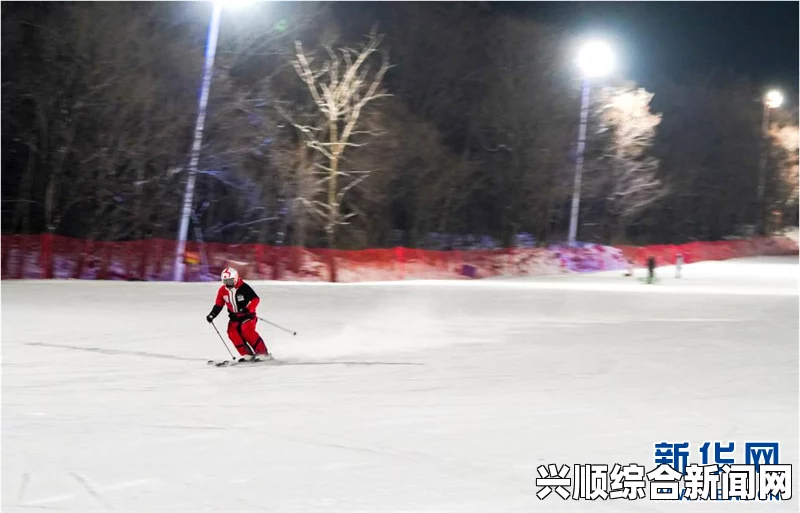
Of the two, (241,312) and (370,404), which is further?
(241,312)

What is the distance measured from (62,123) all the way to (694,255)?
34.3m

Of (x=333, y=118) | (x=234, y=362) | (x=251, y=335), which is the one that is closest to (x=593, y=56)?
(x=333, y=118)

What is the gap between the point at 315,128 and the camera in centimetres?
3909

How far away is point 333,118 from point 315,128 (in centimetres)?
101

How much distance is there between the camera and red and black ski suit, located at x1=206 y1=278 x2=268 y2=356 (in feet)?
40.9

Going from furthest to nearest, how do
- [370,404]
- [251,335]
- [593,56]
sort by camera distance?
[593,56] < [251,335] < [370,404]

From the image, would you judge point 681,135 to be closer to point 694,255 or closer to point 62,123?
point 694,255

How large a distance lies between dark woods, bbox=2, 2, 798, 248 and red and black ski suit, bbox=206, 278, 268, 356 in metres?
23.1

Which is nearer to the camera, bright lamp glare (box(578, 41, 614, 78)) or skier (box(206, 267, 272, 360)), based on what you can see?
skier (box(206, 267, 272, 360))

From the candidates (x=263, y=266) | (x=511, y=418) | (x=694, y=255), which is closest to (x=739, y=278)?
(x=694, y=255)

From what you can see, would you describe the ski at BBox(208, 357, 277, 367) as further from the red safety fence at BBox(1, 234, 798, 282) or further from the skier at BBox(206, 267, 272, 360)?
the red safety fence at BBox(1, 234, 798, 282)

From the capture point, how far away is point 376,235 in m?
47.0

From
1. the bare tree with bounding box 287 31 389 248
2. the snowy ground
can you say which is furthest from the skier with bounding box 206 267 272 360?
the bare tree with bounding box 287 31 389 248

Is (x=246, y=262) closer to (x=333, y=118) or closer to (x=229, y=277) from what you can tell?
(x=333, y=118)
